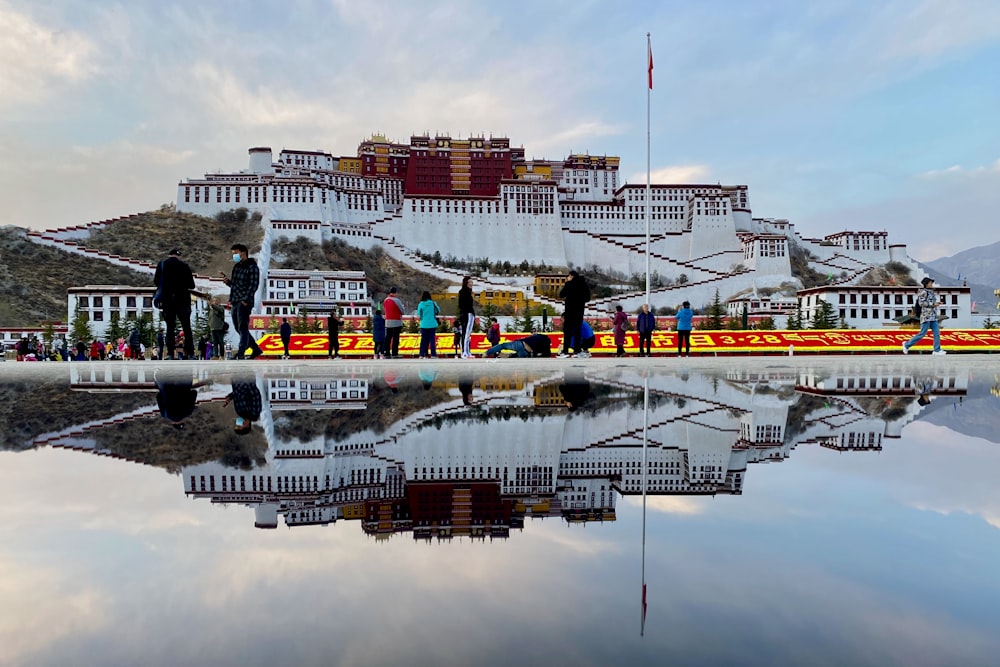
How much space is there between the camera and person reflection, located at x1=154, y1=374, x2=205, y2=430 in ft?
14.6

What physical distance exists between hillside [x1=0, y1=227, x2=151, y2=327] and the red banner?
1810 inches

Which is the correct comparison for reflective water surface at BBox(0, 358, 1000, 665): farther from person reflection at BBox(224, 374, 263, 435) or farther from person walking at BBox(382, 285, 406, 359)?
person walking at BBox(382, 285, 406, 359)

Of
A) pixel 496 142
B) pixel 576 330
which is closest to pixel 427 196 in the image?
pixel 496 142

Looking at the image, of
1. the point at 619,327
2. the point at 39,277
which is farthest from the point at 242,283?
the point at 39,277

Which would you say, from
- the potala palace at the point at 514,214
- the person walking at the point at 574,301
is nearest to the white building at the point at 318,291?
the potala palace at the point at 514,214

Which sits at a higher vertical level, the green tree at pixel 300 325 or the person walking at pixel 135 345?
the green tree at pixel 300 325

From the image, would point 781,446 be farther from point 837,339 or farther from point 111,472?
point 837,339

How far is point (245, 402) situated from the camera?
5387 millimetres

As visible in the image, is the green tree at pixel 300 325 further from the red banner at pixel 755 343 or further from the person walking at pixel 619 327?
the person walking at pixel 619 327

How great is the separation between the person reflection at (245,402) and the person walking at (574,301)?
4620 millimetres

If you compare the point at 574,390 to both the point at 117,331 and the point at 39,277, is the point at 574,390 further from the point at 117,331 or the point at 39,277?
the point at 39,277

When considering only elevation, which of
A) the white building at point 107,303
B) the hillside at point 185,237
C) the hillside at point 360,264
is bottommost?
the white building at point 107,303

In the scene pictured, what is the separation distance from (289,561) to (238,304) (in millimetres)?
8579

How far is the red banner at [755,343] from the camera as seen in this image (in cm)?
1819
